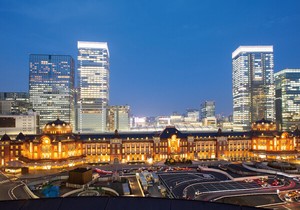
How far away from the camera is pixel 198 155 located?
100500 millimetres

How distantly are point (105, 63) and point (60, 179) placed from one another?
14219 cm

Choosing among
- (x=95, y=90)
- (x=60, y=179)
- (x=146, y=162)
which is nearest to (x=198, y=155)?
(x=146, y=162)

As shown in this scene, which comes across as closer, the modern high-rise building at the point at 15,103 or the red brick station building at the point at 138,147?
the red brick station building at the point at 138,147

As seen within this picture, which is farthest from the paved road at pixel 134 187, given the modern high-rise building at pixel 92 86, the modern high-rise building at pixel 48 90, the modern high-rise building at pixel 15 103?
the modern high-rise building at pixel 48 90

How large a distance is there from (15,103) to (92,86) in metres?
54.9

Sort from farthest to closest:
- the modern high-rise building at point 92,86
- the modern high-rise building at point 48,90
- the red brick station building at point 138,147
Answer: the modern high-rise building at point 48,90 < the modern high-rise building at point 92,86 < the red brick station building at point 138,147

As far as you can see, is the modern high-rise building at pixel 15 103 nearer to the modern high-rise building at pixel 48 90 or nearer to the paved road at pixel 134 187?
the modern high-rise building at pixel 48 90

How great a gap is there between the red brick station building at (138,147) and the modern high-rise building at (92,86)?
301 feet

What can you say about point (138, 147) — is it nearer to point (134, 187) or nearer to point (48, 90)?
point (134, 187)

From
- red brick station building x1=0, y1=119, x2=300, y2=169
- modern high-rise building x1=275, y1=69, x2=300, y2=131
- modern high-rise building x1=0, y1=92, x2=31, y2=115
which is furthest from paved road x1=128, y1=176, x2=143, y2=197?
modern high-rise building x1=275, y1=69, x2=300, y2=131

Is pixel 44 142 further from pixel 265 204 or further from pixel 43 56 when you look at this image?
pixel 43 56

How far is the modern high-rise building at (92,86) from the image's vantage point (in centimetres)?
18975

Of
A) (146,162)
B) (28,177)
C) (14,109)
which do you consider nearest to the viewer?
(28,177)

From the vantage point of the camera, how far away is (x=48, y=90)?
636 ft
